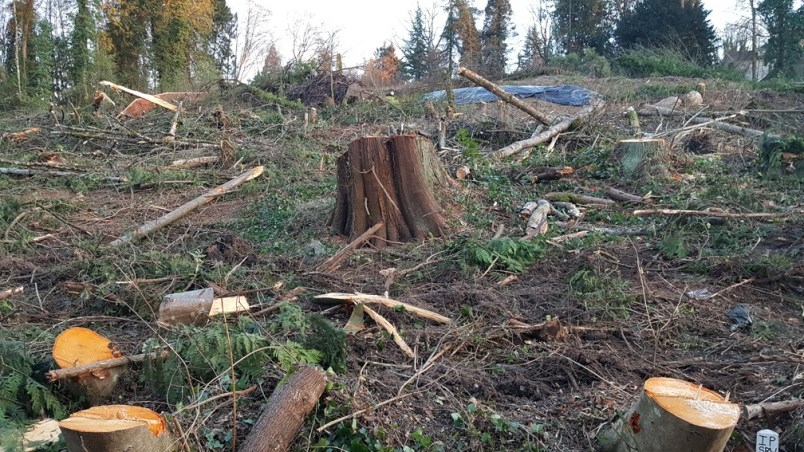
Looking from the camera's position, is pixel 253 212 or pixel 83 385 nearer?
pixel 83 385

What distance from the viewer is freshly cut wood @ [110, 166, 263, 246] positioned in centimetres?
752

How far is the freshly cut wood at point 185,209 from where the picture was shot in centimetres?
752

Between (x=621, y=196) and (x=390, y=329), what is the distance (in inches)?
223

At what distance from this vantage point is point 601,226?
24.8 feet

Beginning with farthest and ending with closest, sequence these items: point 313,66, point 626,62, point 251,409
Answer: point 626,62 → point 313,66 → point 251,409

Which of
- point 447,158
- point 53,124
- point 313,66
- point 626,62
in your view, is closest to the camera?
point 447,158

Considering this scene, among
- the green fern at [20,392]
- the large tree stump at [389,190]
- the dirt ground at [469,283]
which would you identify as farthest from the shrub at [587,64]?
the green fern at [20,392]

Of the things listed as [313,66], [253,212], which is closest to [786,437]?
[253,212]

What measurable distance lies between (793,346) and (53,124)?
1475cm

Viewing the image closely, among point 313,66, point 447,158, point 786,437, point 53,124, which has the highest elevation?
point 313,66

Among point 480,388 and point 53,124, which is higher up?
point 53,124

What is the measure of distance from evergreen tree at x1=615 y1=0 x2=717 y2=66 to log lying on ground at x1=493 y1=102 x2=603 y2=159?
20.0 meters

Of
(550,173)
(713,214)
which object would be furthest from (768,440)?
(550,173)

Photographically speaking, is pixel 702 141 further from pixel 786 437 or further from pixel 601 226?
pixel 786 437
